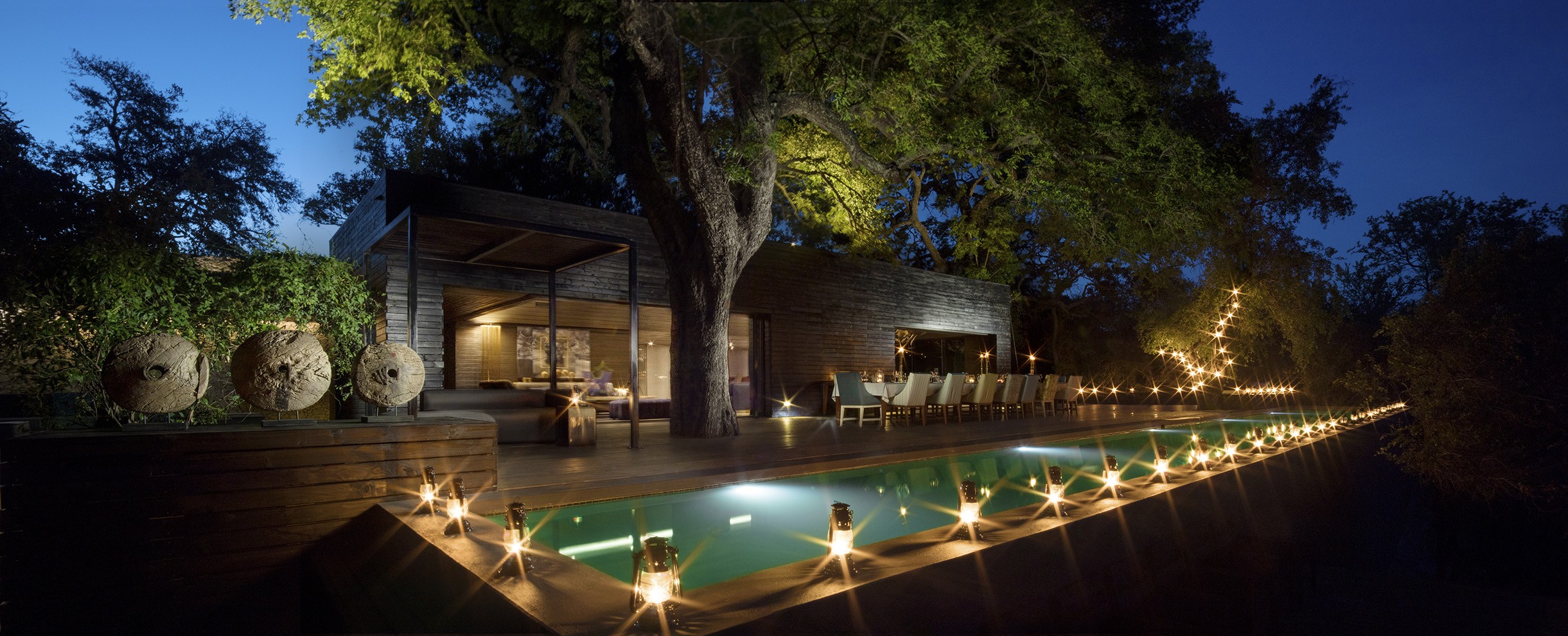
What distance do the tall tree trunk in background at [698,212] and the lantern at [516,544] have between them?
16.4ft

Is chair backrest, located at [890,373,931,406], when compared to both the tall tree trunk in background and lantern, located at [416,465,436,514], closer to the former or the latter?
the tall tree trunk in background

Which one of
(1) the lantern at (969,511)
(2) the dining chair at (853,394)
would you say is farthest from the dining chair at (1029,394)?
(1) the lantern at (969,511)

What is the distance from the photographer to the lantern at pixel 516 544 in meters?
2.38

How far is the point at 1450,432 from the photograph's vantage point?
10430mm

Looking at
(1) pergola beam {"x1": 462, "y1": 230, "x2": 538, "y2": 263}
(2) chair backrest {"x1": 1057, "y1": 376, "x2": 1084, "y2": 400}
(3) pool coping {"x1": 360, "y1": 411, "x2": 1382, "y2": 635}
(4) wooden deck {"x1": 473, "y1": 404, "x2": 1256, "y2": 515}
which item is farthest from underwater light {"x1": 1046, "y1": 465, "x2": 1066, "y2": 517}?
(2) chair backrest {"x1": 1057, "y1": 376, "x2": 1084, "y2": 400}

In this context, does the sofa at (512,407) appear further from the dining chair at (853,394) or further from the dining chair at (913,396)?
the dining chair at (913,396)

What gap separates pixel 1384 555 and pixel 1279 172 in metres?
7.98

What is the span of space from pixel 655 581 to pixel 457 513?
4.74 ft

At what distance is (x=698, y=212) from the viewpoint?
771cm

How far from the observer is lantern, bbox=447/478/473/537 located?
9.73ft

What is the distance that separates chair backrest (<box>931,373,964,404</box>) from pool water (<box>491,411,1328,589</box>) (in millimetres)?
3594

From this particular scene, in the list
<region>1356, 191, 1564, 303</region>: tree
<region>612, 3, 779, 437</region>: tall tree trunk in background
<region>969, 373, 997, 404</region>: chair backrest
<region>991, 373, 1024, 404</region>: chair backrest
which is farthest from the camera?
<region>1356, 191, 1564, 303</region>: tree

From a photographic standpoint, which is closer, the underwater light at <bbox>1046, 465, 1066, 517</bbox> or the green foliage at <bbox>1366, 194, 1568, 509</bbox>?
the underwater light at <bbox>1046, 465, 1066, 517</bbox>

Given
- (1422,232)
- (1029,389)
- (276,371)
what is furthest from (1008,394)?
(1422,232)
